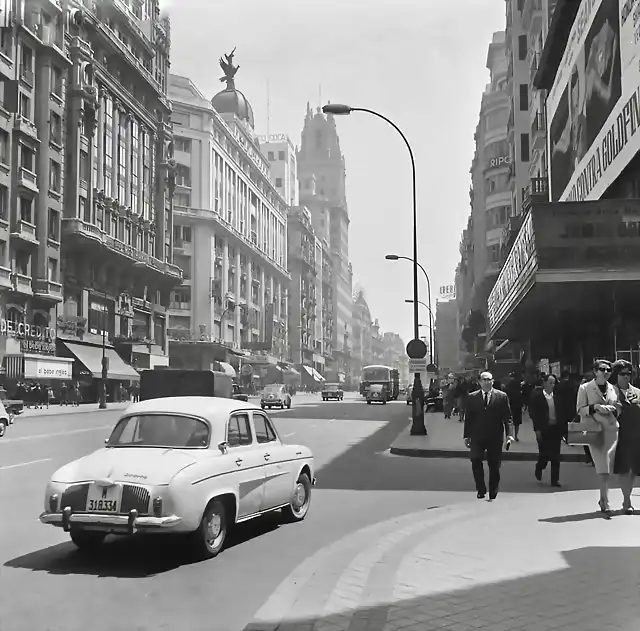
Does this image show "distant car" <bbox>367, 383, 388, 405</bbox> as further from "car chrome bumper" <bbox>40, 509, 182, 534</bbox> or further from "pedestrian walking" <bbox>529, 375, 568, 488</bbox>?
"car chrome bumper" <bbox>40, 509, 182, 534</bbox>

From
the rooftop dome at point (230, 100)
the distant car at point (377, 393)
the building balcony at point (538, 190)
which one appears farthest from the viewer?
the rooftop dome at point (230, 100)

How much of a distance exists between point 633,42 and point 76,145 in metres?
44.3

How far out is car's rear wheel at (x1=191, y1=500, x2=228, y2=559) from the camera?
786 cm

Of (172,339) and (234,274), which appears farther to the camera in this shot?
(234,274)

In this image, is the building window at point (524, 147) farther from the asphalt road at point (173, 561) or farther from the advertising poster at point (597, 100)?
the asphalt road at point (173, 561)

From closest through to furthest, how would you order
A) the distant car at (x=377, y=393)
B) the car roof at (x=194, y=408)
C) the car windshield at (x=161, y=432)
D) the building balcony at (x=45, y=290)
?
the car windshield at (x=161, y=432), the car roof at (x=194, y=408), the building balcony at (x=45, y=290), the distant car at (x=377, y=393)

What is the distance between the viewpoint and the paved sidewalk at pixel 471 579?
5.67 m

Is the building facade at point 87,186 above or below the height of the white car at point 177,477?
above

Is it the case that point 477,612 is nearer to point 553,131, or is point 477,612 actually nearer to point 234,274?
point 553,131

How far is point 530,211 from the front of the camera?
67.4 ft

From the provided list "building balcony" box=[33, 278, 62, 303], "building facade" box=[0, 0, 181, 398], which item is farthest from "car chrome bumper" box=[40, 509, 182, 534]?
"building balcony" box=[33, 278, 62, 303]

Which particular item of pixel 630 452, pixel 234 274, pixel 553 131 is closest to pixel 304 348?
pixel 234 274

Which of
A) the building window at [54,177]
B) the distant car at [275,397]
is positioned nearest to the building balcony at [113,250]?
the building window at [54,177]

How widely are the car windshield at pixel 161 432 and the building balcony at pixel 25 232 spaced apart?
4473 centimetres
